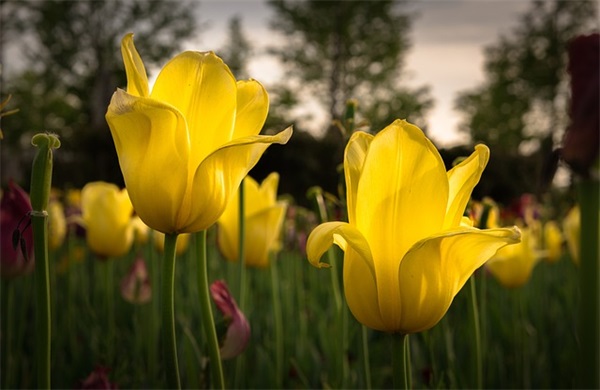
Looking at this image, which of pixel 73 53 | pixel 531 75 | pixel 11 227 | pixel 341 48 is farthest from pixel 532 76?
pixel 11 227

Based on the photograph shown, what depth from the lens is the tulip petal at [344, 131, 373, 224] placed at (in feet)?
2.83

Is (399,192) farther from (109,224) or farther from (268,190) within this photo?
(109,224)

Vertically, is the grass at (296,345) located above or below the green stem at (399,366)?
below

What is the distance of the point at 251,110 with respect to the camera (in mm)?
958

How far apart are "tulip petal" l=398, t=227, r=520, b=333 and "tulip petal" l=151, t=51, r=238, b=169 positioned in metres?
0.31

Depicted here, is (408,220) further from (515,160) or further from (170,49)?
(170,49)

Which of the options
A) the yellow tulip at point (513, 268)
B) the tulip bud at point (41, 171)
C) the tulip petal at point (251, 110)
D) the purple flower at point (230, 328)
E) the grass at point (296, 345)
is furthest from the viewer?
the yellow tulip at point (513, 268)

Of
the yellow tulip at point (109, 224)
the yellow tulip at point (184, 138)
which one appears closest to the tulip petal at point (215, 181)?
the yellow tulip at point (184, 138)

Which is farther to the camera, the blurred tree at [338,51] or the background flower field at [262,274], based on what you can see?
the blurred tree at [338,51]

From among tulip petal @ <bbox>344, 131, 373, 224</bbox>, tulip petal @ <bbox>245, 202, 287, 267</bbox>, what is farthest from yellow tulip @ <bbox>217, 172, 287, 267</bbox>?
tulip petal @ <bbox>344, 131, 373, 224</bbox>

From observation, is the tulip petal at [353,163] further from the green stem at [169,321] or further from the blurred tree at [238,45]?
the blurred tree at [238,45]

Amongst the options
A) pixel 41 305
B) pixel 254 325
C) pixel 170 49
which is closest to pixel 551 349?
pixel 254 325

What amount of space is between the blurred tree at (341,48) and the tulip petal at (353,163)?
2392 cm

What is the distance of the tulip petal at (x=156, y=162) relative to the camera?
0.86 metres
